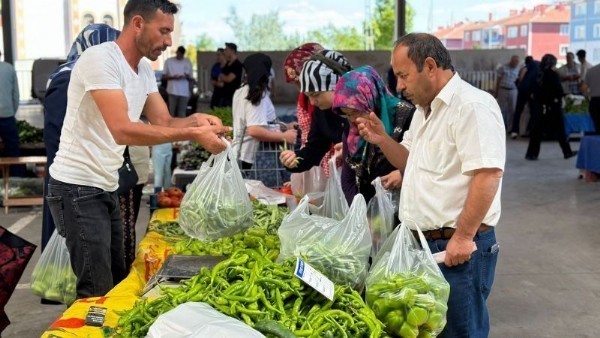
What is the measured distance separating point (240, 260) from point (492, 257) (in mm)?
992

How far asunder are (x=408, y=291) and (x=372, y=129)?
0.87 metres

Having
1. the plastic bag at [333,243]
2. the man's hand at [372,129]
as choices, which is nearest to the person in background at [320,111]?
the man's hand at [372,129]

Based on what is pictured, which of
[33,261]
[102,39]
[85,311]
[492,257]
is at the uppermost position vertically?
[102,39]

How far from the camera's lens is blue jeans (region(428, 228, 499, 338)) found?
9.44ft

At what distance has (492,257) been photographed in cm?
295

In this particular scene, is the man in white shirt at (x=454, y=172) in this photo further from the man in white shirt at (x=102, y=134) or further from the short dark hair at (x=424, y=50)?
the man in white shirt at (x=102, y=134)

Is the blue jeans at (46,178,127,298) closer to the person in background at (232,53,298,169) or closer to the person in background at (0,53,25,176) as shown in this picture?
the person in background at (232,53,298,169)

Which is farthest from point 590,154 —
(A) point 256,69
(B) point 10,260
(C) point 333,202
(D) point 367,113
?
(B) point 10,260

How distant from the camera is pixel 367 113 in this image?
3531mm

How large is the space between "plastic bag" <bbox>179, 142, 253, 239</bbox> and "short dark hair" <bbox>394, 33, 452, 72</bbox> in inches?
49.4

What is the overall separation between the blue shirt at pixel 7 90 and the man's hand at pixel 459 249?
8.06 m

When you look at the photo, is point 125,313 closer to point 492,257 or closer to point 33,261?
point 492,257

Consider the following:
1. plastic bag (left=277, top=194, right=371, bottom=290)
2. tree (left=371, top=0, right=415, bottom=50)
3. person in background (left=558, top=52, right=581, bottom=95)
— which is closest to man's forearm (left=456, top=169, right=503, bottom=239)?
plastic bag (left=277, top=194, right=371, bottom=290)

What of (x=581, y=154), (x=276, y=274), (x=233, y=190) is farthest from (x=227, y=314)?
(x=581, y=154)
